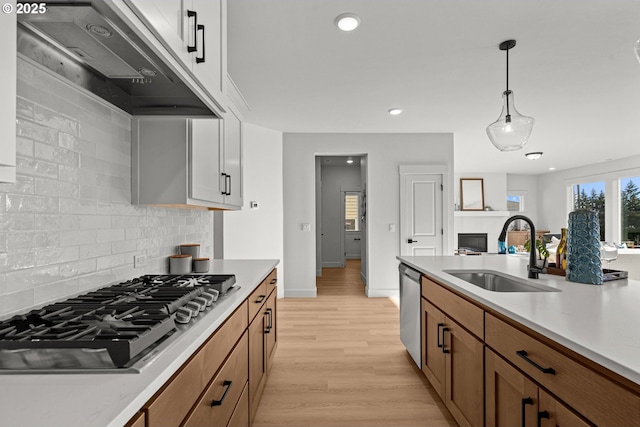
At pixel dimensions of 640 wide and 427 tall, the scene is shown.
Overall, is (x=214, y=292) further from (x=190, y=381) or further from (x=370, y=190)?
(x=370, y=190)

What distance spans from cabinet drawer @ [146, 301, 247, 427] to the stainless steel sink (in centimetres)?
153

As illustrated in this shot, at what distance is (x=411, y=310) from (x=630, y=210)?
8.12 m

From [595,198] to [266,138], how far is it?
8.48 meters

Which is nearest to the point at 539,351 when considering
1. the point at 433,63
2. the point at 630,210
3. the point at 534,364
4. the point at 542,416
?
the point at 534,364

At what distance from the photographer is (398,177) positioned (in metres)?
5.27

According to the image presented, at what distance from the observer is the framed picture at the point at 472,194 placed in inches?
395

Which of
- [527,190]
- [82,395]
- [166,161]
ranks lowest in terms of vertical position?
[82,395]

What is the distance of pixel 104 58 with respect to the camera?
121cm

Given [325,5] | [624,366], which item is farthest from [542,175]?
[624,366]

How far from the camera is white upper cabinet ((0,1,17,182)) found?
0.62 meters

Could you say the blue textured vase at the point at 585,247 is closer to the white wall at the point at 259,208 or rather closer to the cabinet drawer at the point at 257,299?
the cabinet drawer at the point at 257,299

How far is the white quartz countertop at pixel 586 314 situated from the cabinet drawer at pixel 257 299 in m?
1.05

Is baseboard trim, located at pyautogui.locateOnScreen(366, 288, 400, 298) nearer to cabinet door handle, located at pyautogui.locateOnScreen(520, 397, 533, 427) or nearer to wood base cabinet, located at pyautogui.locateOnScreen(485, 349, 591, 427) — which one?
wood base cabinet, located at pyautogui.locateOnScreen(485, 349, 591, 427)

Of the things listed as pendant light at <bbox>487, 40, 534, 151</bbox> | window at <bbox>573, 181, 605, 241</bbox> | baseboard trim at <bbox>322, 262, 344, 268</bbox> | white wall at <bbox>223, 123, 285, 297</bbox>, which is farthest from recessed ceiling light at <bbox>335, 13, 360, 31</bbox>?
window at <bbox>573, 181, 605, 241</bbox>
